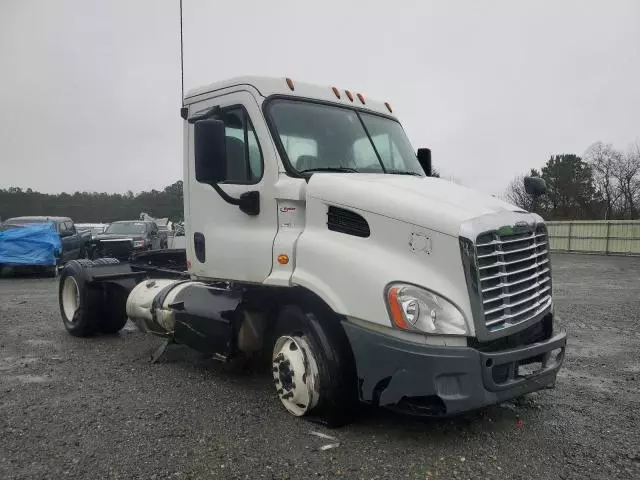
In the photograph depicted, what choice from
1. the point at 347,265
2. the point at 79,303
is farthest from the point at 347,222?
the point at 79,303

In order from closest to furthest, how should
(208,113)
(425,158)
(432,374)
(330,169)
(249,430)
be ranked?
(432,374) < (249,430) < (330,169) < (208,113) < (425,158)

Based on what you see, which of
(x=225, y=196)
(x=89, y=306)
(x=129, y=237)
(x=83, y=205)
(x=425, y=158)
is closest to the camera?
(x=225, y=196)

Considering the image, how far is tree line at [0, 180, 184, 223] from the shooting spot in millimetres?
42625

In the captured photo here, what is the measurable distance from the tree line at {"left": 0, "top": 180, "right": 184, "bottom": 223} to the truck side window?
3788 centimetres

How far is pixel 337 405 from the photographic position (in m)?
3.86

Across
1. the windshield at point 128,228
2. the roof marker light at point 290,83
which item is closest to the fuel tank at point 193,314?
the roof marker light at point 290,83

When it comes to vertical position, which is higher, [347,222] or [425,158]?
[425,158]

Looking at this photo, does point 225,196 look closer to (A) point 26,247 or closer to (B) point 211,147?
(B) point 211,147

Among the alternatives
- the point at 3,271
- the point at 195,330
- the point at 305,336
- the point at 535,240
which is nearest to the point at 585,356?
the point at 535,240

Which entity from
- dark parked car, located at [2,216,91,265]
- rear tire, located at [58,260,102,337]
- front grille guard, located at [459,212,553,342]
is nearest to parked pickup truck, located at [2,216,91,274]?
dark parked car, located at [2,216,91,265]

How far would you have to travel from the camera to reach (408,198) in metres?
3.80

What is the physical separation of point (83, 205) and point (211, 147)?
4821 centimetres

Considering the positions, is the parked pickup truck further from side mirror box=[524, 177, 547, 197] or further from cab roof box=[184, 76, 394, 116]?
side mirror box=[524, 177, 547, 197]

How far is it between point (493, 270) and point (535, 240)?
78cm
